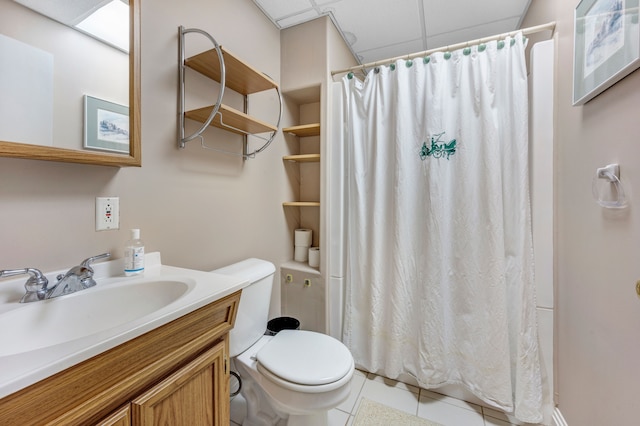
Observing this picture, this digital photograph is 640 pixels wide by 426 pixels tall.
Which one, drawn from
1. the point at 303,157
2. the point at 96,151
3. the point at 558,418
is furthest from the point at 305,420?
the point at 303,157

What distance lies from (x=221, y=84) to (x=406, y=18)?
136cm

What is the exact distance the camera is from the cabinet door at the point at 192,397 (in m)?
0.62

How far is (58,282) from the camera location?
2.45ft

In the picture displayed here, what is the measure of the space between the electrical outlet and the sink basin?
0.23m

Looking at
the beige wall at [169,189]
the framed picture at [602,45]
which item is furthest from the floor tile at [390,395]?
the framed picture at [602,45]

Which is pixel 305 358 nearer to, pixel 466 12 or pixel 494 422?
pixel 494 422

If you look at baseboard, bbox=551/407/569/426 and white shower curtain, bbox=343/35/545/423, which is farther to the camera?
white shower curtain, bbox=343/35/545/423

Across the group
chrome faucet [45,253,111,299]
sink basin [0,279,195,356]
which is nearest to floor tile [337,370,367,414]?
sink basin [0,279,195,356]

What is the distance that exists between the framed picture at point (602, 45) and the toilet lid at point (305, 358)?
1.46m

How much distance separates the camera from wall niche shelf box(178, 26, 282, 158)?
1.10 meters

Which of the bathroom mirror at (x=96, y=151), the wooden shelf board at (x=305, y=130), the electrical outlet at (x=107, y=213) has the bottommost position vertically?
the electrical outlet at (x=107, y=213)

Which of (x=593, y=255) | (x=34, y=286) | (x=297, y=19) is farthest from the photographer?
(x=297, y=19)

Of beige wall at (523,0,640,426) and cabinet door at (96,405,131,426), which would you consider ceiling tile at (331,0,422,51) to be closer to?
beige wall at (523,0,640,426)

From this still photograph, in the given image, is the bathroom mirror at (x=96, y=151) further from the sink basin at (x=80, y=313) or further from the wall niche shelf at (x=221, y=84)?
the sink basin at (x=80, y=313)
